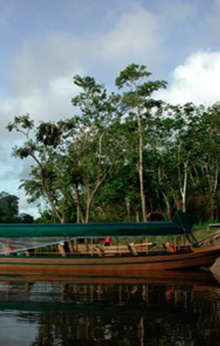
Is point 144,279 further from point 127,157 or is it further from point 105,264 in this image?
point 127,157

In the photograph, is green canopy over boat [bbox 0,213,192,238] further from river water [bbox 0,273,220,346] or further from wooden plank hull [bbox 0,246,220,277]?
river water [bbox 0,273,220,346]

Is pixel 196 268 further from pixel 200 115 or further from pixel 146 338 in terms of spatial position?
pixel 200 115

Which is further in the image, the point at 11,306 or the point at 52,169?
the point at 52,169

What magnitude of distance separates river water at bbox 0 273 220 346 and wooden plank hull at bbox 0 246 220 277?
4.54 meters

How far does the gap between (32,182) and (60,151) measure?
30.3 feet

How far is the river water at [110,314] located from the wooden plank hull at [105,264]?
4536mm

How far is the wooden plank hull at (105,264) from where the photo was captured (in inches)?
976

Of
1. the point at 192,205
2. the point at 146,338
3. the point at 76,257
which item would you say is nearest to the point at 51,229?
the point at 76,257

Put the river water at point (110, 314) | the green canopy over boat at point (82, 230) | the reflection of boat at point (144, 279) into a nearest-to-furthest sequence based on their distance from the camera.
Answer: the river water at point (110, 314), the reflection of boat at point (144, 279), the green canopy over boat at point (82, 230)

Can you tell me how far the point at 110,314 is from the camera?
12.8 m

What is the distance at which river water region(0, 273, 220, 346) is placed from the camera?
33.1 ft

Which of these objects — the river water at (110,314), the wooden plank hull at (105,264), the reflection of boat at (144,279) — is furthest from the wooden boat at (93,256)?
the river water at (110,314)

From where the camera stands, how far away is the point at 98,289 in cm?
1831

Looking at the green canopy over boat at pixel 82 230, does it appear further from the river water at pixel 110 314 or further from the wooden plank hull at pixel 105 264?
the river water at pixel 110 314
